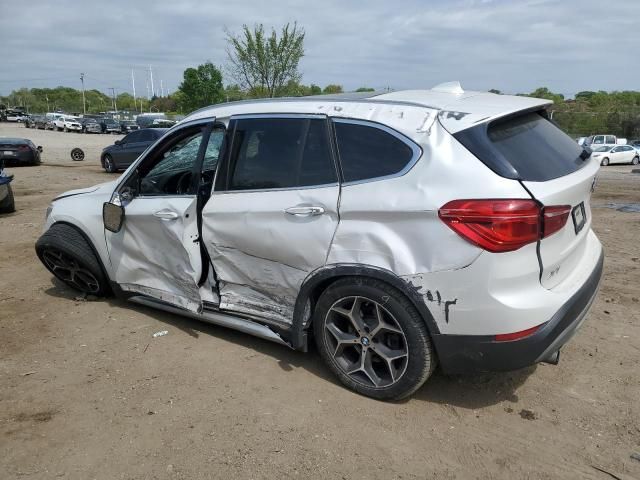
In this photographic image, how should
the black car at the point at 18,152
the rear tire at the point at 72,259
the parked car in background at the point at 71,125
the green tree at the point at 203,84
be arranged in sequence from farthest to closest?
the parked car in background at the point at 71,125 → the green tree at the point at 203,84 → the black car at the point at 18,152 → the rear tire at the point at 72,259

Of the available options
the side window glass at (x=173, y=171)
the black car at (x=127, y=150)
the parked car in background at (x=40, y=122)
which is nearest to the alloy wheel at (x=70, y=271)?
the side window glass at (x=173, y=171)

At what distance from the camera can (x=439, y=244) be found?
2.82m

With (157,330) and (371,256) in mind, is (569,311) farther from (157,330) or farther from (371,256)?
(157,330)

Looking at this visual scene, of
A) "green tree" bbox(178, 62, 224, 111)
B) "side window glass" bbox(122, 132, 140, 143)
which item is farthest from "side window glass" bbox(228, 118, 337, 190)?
"green tree" bbox(178, 62, 224, 111)

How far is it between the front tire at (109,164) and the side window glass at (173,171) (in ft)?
49.1

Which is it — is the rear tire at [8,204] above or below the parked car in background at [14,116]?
below

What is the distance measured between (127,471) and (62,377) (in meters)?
1.28

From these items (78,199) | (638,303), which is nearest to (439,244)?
(638,303)

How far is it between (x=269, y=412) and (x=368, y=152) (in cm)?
169

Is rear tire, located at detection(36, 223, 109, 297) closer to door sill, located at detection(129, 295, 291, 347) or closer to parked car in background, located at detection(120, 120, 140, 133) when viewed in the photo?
door sill, located at detection(129, 295, 291, 347)

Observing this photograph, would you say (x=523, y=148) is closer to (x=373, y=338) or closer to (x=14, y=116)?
(x=373, y=338)

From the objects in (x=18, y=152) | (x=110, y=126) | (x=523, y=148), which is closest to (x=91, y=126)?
(x=110, y=126)

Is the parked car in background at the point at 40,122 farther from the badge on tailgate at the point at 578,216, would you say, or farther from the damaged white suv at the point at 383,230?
the badge on tailgate at the point at 578,216

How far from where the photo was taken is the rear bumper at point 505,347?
9.21ft
